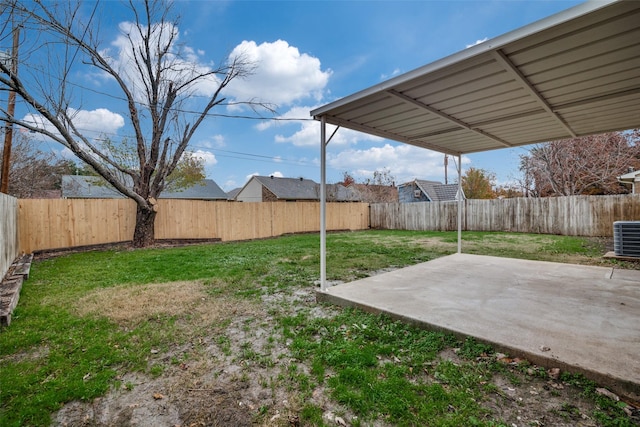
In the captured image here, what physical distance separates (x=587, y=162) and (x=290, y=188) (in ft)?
64.0

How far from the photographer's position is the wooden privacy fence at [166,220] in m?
7.62

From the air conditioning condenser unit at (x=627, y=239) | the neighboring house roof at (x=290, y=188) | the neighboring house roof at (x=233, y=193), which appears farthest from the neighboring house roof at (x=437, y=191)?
the neighboring house roof at (x=233, y=193)

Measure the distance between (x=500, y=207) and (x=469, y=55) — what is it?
1159 centimetres

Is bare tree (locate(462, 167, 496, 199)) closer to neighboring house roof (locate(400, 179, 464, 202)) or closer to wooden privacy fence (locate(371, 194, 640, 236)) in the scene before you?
neighboring house roof (locate(400, 179, 464, 202))

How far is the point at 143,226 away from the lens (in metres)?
9.12

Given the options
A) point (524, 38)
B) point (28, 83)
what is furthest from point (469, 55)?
point (28, 83)

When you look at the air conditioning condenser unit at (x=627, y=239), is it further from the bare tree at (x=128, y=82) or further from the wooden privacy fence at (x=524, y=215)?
the bare tree at (x=128, y=82)

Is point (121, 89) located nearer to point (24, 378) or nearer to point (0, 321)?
point (0, 321)

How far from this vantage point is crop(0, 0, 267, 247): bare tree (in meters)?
6.98

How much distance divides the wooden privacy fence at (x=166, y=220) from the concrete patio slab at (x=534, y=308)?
7.99m

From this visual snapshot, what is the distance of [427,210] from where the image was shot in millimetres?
14016

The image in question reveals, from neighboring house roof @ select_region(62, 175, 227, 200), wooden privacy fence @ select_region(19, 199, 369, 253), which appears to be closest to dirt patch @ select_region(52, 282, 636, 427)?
wooden privacy fence @ select_region(19, 199, 369, 253)

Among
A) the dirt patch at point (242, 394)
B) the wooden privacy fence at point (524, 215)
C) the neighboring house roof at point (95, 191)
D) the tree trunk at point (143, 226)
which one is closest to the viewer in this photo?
the dirt patch at point (242, 394)

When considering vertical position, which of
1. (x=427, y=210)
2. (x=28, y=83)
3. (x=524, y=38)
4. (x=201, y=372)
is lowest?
(x=201, y=372)
